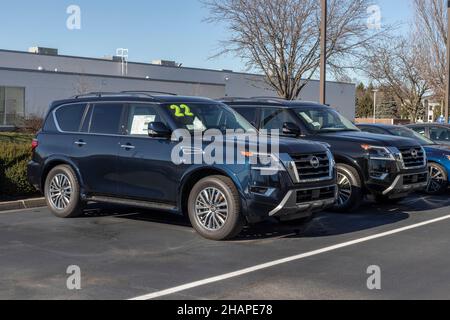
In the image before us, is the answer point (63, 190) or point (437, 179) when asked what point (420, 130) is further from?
point (63, 190)

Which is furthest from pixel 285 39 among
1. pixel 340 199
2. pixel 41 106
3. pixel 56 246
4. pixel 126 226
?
pixel 41 106

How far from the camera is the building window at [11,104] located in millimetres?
38375

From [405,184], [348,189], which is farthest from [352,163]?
[405,184]

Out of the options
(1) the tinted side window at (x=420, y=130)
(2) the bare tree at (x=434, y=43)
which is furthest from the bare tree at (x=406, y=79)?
(1) the tinted side window at (x=420, y=130)

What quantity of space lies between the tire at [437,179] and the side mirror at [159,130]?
22.5ft

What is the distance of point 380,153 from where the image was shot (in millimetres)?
10133

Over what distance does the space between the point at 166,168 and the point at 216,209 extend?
96 centimetres

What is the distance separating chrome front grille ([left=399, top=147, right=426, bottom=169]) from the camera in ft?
33.9

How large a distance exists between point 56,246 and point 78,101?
2.96 m

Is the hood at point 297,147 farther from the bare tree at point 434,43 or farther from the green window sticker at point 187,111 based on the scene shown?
the bare tree at point 434,43

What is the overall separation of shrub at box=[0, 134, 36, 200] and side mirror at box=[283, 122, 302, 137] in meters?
4.89

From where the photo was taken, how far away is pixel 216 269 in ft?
21.3

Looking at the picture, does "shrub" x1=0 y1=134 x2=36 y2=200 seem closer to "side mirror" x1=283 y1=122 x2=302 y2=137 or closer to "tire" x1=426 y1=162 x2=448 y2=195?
"side mirror" x1=283 y1=122 x2=302 y2=137

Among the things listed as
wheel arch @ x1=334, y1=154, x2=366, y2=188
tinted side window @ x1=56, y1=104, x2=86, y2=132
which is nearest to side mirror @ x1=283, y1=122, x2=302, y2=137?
wheel arch @ x1=334, y1=154, x2=366, y2=188
